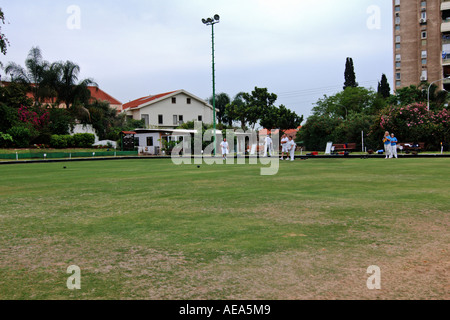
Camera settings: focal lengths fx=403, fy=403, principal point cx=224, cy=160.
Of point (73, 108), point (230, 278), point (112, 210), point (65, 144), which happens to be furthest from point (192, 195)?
point (73, 108)

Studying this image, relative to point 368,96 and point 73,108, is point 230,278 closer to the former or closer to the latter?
point 73,108

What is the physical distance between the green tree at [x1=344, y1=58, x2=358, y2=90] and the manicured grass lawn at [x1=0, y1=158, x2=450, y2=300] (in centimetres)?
8081

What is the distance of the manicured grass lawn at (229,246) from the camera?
11.4 feet

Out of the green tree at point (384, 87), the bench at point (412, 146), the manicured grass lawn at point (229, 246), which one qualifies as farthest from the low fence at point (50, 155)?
the green tree at point (384, 87)

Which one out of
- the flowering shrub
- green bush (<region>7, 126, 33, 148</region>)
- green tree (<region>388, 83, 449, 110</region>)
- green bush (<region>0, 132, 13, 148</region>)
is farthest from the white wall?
green tree (<region>388, 83, 449, 110</region>)

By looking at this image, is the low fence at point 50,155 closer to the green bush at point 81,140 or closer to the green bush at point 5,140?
the green bush at point 5,140

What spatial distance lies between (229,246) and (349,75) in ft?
287

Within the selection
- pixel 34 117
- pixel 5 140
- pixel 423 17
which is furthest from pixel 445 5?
pixel 5 140

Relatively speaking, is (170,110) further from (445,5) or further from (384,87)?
(384,87)

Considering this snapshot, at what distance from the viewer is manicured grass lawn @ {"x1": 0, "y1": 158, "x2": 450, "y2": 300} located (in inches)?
136

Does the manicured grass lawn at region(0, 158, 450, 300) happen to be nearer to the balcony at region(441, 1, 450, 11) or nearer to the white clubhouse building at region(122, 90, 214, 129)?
the white clubhouse building at region(122, 90, 214, 129)

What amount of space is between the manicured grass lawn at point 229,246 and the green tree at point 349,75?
265 feet

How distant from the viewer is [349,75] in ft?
282
